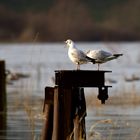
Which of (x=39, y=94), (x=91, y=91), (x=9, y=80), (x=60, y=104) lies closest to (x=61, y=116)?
(x=60, y=104)

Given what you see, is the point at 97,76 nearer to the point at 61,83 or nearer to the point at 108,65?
the point at 61,83

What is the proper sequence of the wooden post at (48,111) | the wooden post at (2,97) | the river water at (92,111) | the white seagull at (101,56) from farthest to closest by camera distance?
the wooden post at (2,97)
the river water at (92,111)
the white seagull at (101,56)
the wooden post at (48,111)

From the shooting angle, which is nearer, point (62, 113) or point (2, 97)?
point (62, 113)

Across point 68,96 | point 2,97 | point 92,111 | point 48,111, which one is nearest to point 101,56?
point 68,96

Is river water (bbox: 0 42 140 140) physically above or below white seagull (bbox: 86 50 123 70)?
below

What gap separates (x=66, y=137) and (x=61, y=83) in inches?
27.9

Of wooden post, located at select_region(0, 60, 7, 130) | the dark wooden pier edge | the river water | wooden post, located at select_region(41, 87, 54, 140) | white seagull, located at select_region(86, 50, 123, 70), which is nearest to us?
the dark wooden pier edge

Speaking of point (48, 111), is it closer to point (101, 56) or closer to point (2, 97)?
point (101, 56)

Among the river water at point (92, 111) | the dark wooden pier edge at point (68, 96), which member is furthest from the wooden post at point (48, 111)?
the river water at point (92, 111)

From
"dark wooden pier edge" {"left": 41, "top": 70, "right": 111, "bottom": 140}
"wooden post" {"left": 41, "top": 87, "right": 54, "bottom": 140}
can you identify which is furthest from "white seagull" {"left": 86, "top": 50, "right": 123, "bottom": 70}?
"wooden post" {"left": 41, "top": 87, "right": 54, "bottom": 140}

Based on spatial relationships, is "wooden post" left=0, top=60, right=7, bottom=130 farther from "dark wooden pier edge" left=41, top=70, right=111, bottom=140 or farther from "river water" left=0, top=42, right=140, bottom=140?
"dark wooden pier edge" left=41, top=70, right=111, bottom=140

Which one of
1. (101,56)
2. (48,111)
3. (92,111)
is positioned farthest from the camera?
(92,111)

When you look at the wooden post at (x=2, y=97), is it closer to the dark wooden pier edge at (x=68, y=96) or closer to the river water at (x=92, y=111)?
the river water at (x=92, y=111)

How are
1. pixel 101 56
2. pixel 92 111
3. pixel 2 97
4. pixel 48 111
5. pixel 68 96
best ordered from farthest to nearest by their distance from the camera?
pixel 92 111 → pixel 2 97 → pixel 101 56 → pixel 48 111 → pixel 68 96
